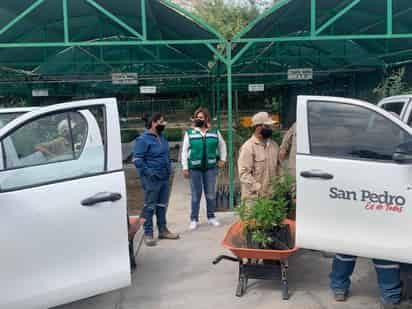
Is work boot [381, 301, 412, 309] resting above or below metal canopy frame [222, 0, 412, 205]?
below

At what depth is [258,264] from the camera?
15.7 ft

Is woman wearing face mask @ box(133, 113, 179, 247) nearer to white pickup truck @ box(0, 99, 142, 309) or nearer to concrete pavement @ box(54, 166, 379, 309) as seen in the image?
concrete pavement @ box(54, 166, 379, 309)

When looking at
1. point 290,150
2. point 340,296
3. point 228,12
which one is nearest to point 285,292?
point 340,296

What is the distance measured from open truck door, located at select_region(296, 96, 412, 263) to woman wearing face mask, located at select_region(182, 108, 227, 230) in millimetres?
2641

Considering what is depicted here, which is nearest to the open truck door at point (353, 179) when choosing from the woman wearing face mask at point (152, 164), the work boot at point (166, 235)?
the woman wearing face mask at point (152, 164)

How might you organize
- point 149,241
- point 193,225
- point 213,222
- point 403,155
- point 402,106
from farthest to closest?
1. point 213,222
2. point 193,225
3. point 149,241
4. point 402,106
5. point 403,155

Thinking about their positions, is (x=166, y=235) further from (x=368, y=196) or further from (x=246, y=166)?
(x=368, y=196)

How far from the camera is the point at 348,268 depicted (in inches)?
177

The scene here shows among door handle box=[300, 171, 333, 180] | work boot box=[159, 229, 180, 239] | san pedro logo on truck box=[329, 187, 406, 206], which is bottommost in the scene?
work boot box=[159, 229, 180, 239]

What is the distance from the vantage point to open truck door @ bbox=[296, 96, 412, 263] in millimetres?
3949

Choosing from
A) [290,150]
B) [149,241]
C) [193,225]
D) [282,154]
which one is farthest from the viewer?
[193,225]

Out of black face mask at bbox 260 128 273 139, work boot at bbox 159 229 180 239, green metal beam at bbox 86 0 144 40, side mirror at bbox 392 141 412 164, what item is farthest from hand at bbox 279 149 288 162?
green metal beam at bbox 86 0 144 40

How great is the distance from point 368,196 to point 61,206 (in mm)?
2351

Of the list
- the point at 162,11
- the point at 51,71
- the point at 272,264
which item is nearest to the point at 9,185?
the point at 272,264
